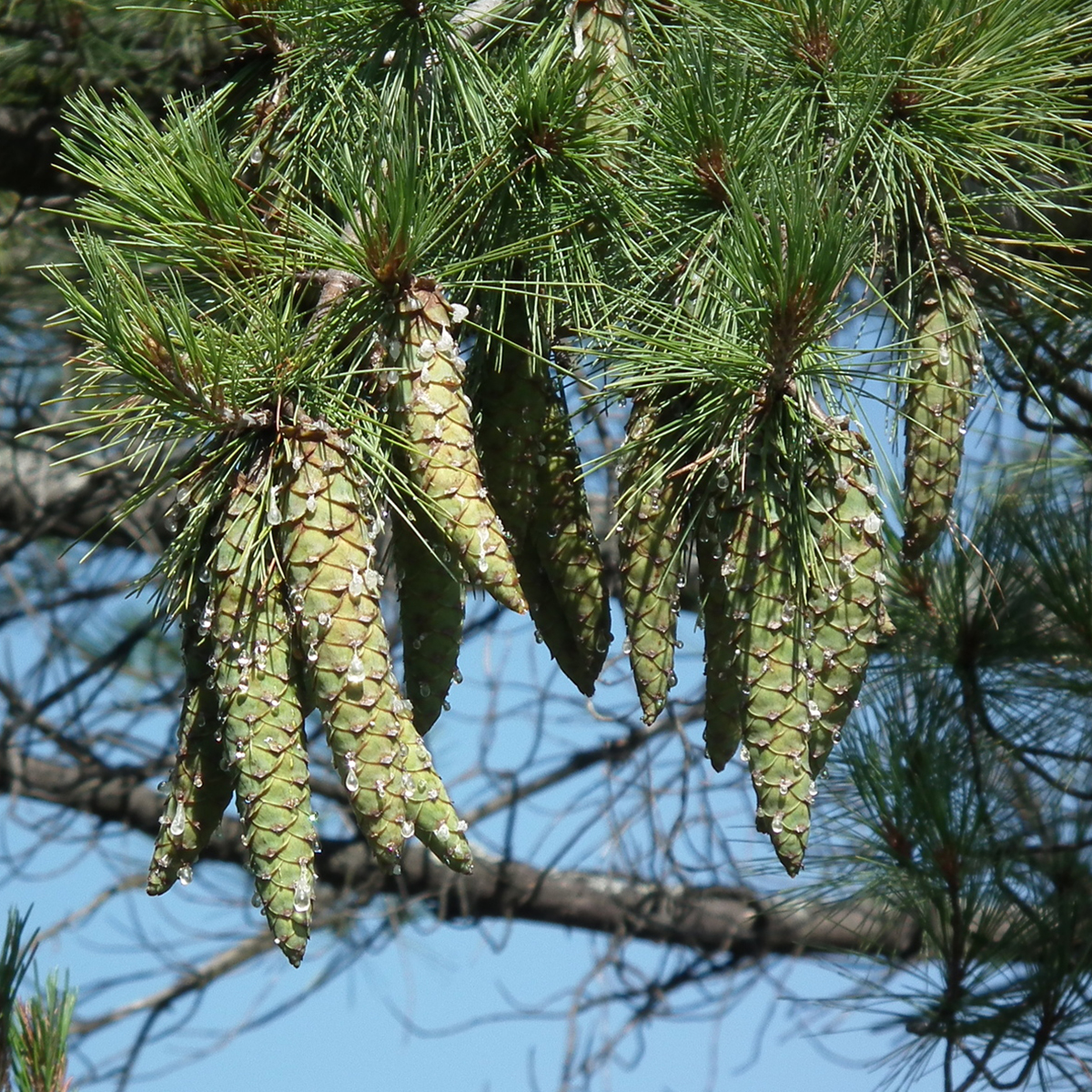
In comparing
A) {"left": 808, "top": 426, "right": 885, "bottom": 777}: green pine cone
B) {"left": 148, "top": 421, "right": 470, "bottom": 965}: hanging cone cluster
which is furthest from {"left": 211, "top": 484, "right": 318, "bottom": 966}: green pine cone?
{"left": 808, "top": 426, "right": 885, "bottom": 777}: green pine cone

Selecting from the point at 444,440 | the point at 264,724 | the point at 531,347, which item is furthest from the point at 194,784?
the point at 531,347

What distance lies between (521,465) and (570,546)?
65 mm

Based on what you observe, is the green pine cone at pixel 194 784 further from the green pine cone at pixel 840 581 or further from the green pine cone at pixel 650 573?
the green pine cone at pixel 840 581

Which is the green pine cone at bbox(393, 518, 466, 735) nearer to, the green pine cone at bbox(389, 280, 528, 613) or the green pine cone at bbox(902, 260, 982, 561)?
the green pine cone at bbox(389, 280, 528, 613)

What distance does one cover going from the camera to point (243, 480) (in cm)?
83

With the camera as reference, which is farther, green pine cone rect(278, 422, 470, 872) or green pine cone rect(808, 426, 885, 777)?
green pine cone rect(808, 426, 885, 777)

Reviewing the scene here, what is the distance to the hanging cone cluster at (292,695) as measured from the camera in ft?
2.48

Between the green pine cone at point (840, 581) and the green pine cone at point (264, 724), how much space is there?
32 cm

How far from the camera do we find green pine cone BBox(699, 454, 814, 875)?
2.64ft

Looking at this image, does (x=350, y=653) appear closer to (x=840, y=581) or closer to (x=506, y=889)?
(x=840, y=581)

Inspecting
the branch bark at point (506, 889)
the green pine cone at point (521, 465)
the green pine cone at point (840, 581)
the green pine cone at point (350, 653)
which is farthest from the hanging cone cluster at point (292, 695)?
the branch bark at point (506, 889)

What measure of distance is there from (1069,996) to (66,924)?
2194 mm

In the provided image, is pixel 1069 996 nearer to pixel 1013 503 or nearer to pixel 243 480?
pixel 1013 503

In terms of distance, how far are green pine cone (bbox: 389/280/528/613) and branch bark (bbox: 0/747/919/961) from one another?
2189 mm
